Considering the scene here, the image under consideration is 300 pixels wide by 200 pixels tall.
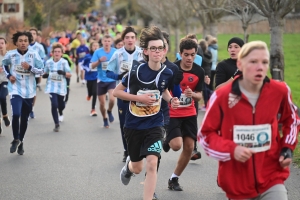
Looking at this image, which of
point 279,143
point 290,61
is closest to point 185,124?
point 279,143

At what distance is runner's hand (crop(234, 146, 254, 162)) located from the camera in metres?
4.88

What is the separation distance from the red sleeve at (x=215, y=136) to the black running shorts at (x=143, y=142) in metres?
2.20

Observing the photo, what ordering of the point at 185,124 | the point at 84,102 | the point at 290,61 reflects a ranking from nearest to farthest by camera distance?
the point at 185,124
the point at 84,102
the point at 290,61

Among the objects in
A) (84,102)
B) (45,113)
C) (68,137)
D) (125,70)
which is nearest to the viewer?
(125,70)

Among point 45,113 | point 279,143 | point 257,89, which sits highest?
point 257,89

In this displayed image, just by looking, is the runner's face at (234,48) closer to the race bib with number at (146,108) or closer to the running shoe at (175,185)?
the race bib with number at (146,108)

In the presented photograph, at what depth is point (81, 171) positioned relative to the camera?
994 cm

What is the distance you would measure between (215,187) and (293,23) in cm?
4959

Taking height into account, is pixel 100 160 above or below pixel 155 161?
below

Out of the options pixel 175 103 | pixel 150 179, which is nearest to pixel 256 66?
pixel 175 103

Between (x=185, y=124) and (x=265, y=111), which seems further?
(x=185, y=124)

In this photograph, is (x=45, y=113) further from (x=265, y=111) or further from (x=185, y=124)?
(x=265, y=111)

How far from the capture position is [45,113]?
17.4 meters

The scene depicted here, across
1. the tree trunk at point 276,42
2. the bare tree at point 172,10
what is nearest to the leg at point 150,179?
the tree trunk at point 276,42
